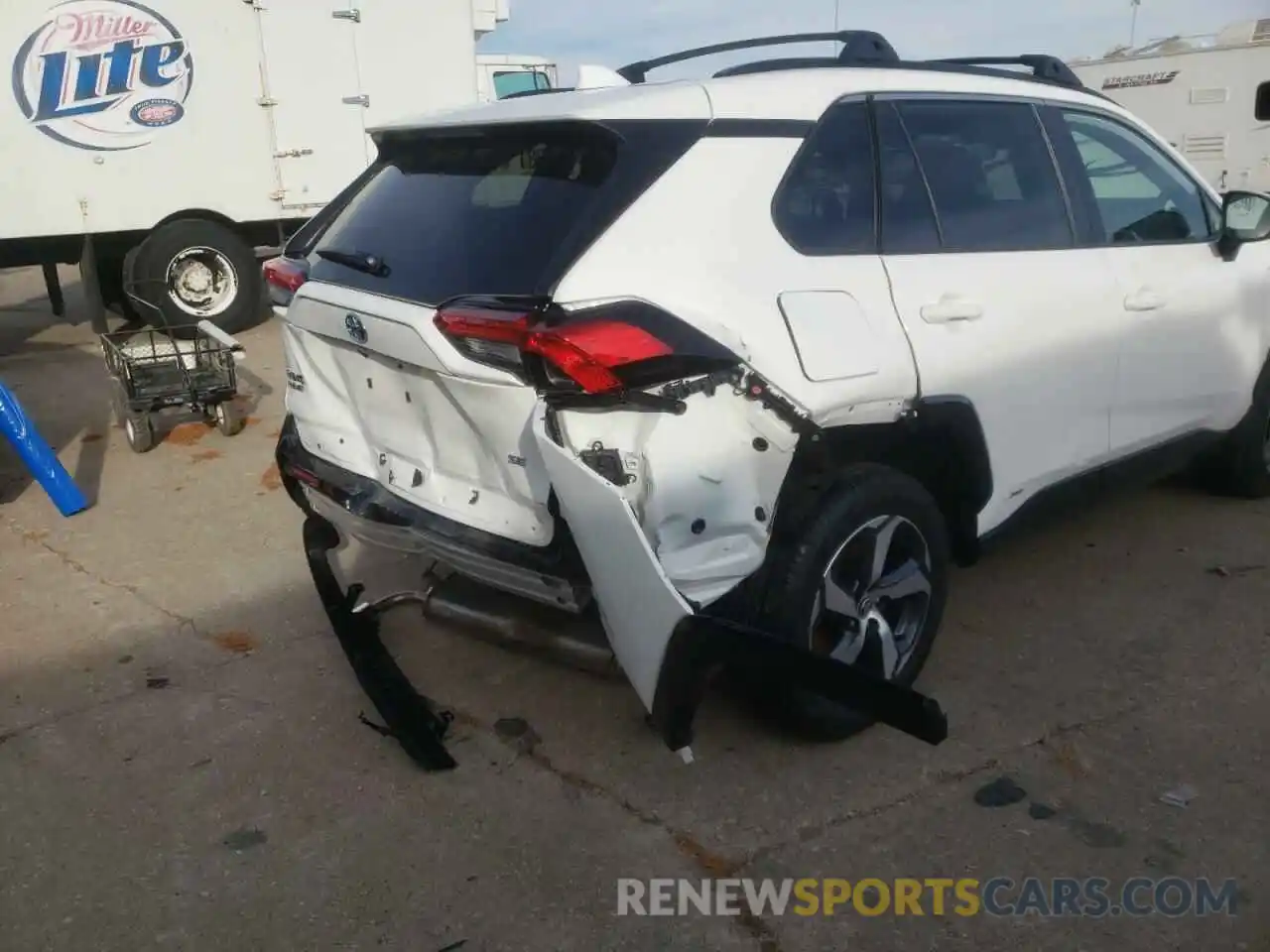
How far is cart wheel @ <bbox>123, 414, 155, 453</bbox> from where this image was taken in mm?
6520

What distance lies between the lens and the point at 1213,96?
40.5 ft

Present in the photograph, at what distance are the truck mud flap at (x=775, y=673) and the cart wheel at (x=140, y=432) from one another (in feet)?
16.2

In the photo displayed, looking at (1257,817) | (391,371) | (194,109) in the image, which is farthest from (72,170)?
(1257,817)

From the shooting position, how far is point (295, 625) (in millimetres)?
4219

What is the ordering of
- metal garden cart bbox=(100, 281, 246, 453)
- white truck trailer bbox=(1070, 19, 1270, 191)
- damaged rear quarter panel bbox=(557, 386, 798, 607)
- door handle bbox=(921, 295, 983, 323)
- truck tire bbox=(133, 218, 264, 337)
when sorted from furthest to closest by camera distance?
white truck trailer bbox=(1070, 19, 1270, 191) < truck tire bbox=(133, 218, 264, 337) < metal garden cart bbox=(100, 281, 246, 453) < door handle bbox=(921, 295, 983, 323) < damaged rear quarter panel bbox=(557, 386, 798, 607)

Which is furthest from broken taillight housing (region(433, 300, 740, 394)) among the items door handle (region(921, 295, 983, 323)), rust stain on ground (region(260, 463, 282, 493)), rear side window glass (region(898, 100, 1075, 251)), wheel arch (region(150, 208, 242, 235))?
wheel arch (region(150, 208, 242, 235))

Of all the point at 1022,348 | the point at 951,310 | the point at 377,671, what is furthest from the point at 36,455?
the point at 1022,348

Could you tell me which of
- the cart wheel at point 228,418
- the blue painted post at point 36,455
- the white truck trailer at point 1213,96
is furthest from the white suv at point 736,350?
the white truck trailer at point 1213,96

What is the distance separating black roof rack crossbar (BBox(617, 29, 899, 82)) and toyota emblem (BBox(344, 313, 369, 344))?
4.55 feet

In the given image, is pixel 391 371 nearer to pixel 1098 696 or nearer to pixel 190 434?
pixel 1098 696

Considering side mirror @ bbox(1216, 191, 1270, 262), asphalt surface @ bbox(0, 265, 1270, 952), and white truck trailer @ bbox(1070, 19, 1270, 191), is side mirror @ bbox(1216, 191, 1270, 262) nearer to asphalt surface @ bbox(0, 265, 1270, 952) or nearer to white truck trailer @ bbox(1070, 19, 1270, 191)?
asphalt surface @ bbox(0, 265, 1270, 952)

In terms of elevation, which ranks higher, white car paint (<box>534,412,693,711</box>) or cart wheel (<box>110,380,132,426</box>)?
white car paint (<box>534,412,693,711</box>)

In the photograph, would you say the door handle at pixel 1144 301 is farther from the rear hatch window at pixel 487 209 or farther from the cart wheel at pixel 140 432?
the cart wheel at pixel 140 432

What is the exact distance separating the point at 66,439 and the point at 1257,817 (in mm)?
6671
